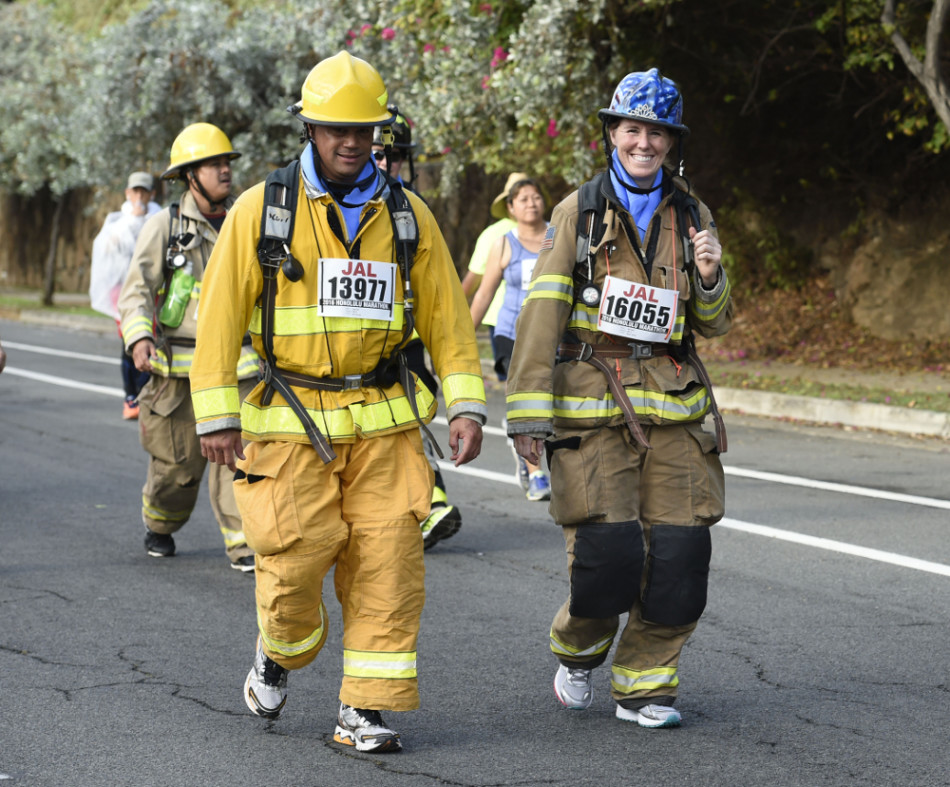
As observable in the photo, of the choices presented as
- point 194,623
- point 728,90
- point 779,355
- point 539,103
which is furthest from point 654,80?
point 728,90

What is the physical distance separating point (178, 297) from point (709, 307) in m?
3.01

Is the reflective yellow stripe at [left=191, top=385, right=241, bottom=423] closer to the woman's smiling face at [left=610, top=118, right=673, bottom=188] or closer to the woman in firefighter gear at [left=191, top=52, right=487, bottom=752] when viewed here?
the woman in firefighter gear at [left=191, top=52, right=487, bottom=752]

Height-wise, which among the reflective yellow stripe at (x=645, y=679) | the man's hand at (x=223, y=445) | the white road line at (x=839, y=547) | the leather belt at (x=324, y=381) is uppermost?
the leather belt at (x=324, y=381)

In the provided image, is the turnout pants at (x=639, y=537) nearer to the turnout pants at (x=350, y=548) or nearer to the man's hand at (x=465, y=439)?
the man's hand at (x=465, y=439)

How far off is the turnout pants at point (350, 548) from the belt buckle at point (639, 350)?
783 millimetres

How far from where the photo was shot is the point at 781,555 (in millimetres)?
6918

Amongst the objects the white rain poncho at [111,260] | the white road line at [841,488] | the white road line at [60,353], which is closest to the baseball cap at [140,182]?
the white rain poncho at [111,260]

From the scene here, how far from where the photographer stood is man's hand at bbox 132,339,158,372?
646cm

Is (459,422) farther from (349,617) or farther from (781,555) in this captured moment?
(781,555)

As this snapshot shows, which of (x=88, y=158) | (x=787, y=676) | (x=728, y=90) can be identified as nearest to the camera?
(x=787, y=676)

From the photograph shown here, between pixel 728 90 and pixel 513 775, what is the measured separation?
1398cm

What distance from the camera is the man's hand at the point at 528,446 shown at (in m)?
4.32

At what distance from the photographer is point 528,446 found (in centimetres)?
433

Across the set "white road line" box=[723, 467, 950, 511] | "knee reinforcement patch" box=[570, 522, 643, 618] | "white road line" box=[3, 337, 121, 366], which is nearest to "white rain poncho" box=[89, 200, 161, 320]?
"white road line" box=[3, 337, 121, 366]
